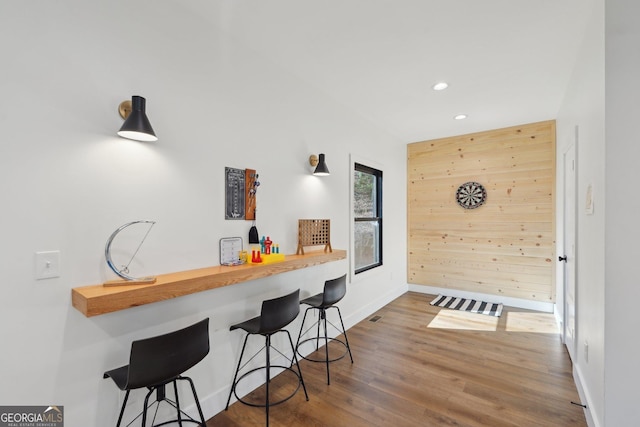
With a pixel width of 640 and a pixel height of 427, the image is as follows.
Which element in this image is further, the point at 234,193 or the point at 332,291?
the point at 332,291

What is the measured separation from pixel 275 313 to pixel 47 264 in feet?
4.06

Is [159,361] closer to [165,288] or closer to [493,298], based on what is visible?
[165,288]

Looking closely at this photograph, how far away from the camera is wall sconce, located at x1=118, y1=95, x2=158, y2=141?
148cm

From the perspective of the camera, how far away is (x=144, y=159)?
1.70 m

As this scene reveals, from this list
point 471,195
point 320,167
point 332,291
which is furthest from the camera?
point 471,195

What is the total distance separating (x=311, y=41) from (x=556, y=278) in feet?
14.0

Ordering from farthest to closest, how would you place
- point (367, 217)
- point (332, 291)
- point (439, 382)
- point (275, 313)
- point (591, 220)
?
point (367, 217) → point (332, 291) → point (439, 382) → point (275, 313) → point (591, 220)

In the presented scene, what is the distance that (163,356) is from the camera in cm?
142

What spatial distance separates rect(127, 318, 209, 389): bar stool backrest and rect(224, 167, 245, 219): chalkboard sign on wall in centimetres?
84

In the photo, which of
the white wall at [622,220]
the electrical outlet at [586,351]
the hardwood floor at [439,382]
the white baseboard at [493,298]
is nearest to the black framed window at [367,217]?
the hardwood floor at [439,382]

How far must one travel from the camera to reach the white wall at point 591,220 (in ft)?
5.53

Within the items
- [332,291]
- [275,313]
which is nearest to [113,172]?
[275,313]

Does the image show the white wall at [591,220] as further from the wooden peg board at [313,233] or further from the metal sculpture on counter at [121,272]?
the metal sculpture on counter at [121,272]

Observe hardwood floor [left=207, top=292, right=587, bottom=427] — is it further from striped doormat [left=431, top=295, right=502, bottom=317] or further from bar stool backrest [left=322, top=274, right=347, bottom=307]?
bar stool backrest [left=322, top=274, right=347, bottom=307]
